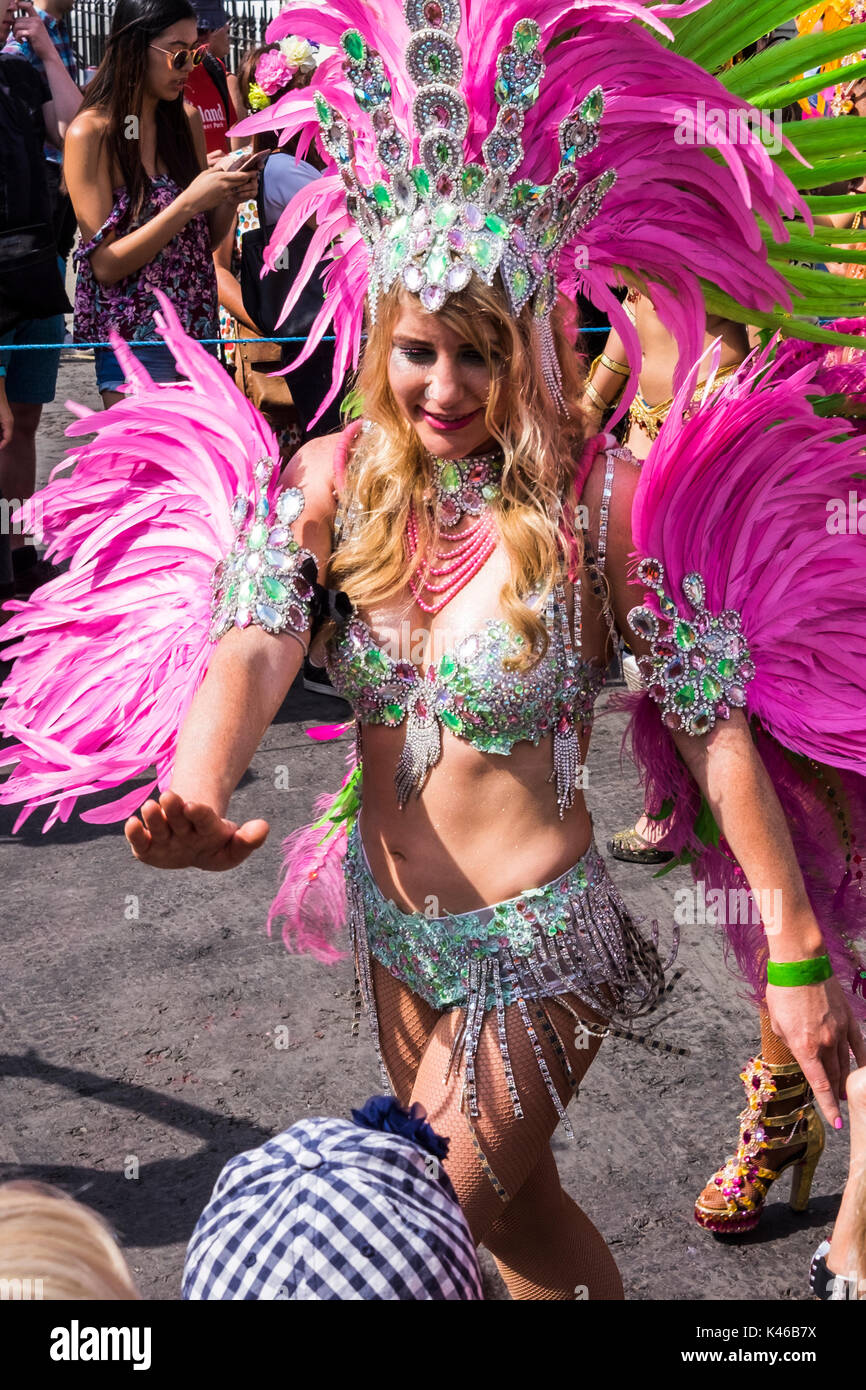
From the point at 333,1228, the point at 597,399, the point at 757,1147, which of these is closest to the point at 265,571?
the point at 333,1228

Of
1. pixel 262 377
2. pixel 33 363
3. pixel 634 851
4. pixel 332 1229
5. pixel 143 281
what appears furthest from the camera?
pixel 33 363

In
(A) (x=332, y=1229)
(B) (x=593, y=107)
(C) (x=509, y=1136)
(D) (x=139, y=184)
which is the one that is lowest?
(C) (x=509, y=1136)

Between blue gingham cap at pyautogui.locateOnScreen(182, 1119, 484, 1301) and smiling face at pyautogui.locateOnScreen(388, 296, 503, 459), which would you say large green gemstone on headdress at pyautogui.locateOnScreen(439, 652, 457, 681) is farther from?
blue gingham cap at pyautogui.locateOnScreen(182, 1119, 484, 1301)

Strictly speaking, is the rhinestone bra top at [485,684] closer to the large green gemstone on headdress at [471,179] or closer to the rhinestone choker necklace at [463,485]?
the rhinestone choker necklace at [463,485]

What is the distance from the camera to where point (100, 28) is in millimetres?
18438

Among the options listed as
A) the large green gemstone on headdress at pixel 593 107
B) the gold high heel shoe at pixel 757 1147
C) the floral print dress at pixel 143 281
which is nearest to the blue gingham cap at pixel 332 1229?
the large green gemstone on headdress at pixel 593 107

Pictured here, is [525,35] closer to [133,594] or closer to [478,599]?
[478,599]

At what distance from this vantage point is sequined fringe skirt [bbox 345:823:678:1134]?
214 cm

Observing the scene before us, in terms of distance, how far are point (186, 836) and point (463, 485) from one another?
2.46 feet

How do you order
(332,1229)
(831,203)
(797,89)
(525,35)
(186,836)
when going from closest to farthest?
(332,1229) < (186,836) < (525,35) < (797,89) < (831,203)

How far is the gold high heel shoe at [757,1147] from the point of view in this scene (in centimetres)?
305

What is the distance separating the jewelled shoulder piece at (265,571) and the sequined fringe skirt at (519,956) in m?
0.49

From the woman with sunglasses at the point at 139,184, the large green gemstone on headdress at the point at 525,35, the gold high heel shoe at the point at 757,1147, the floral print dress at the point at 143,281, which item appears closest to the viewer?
the large green gemstone on headdress at the point at 525,35
